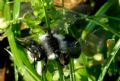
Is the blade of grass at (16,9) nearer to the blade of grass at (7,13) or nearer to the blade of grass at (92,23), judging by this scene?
the blade of grass at (7,13)

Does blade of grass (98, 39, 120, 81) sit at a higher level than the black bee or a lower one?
lower

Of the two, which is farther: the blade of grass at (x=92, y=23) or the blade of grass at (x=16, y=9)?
the blade of grass at (x=92, y=23)

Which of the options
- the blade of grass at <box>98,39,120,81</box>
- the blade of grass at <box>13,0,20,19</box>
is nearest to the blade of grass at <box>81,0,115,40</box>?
the blade of grass at <box>98,39,120,81</box>

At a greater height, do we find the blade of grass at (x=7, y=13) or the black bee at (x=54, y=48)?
the blade of grass at (x=7, y=13)

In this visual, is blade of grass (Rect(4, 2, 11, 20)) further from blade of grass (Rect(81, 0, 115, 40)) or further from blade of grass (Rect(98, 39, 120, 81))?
blade of grass (Rect(98, 39, 120, 81))

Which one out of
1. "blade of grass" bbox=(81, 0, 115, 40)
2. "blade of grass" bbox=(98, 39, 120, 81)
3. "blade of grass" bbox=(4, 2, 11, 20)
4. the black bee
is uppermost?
"blade of grass" bbox=(4, 2, 11, 20)

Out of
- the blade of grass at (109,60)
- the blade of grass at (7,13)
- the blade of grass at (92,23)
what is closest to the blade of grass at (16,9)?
the blade of grass at (7,13)

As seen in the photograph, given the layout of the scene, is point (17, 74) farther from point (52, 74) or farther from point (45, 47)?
point (45, 47)

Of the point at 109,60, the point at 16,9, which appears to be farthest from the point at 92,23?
the point at 16,9

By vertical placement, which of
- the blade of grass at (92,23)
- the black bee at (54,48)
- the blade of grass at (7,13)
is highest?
the blade of grass at (7,13)

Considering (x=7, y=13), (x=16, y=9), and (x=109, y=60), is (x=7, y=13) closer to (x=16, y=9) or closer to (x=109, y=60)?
(x=16, y=9)

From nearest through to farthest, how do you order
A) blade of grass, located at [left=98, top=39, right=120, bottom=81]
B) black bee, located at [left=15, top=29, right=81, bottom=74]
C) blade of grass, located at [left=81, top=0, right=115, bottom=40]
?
black bee, located at [left=15, top=29, right=81, bottom=74]
blade of grass, located at [left=98, top=39, right=120, bottom=81]
blade of grass, located at [left=81, top=0, right=115, bottom=40]
